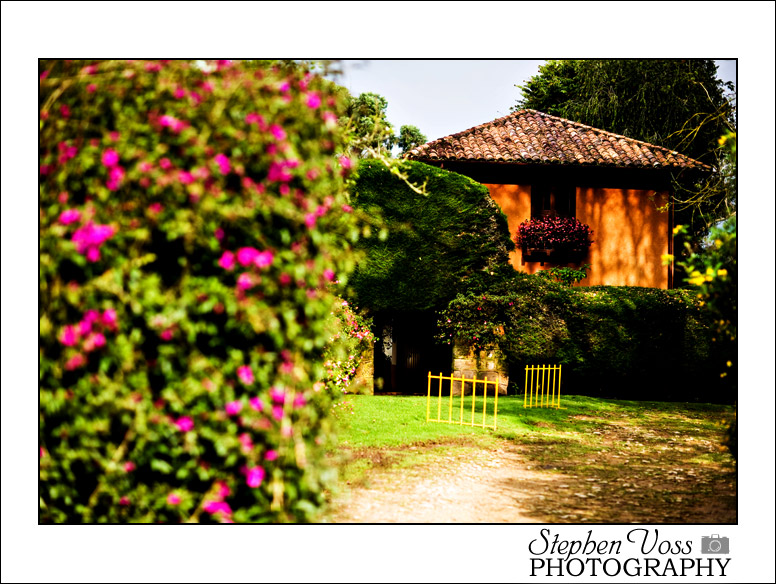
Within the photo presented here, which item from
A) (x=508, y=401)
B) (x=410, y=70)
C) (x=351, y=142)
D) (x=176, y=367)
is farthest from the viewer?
(x=508, y=401)

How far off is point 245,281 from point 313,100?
3.61 feet

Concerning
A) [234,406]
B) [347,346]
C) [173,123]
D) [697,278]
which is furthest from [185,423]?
[347,346]

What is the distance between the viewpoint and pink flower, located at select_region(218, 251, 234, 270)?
3264 mm

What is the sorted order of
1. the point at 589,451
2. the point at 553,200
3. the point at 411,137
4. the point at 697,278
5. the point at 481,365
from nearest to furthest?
the point at 697,278, the point at 589,451, the point at 481,365, the point at 553,200, the point at 411,137

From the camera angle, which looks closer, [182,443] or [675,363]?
[182,443]

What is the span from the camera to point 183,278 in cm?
328

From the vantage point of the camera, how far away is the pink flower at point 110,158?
10.8ft

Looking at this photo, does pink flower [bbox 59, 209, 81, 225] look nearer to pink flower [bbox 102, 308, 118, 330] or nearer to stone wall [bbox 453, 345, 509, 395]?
pink flower [bbox 102, 308, 118, 330]

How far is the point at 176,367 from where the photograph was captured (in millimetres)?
3338

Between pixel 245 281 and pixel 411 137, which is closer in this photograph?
pixel 245 281

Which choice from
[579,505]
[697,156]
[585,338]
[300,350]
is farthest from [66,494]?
[697,156]

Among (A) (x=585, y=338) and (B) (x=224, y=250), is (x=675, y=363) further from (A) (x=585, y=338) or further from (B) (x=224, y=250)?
(B) (x=224, y=250)

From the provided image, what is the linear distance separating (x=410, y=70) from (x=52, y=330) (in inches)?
236

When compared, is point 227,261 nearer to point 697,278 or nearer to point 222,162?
point 222,162
